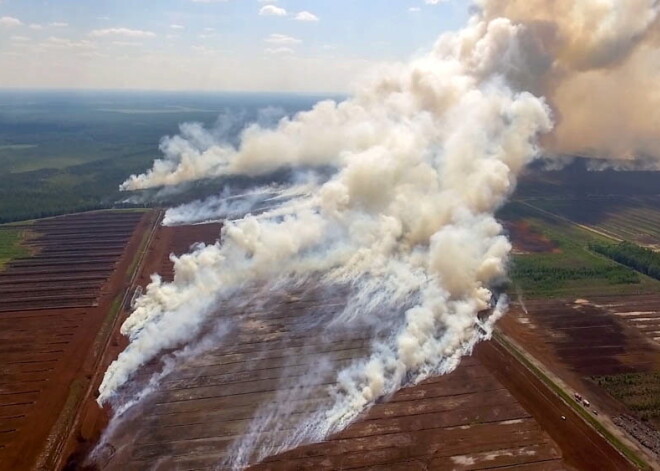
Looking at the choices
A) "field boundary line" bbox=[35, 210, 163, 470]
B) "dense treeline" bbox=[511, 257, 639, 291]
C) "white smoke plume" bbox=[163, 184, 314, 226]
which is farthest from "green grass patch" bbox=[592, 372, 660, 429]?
"white smoke plume" bbox=[163, 184, 314, 226]

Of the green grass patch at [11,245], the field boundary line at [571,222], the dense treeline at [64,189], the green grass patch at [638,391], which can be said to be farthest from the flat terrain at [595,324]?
the dense treeline at [64,189]

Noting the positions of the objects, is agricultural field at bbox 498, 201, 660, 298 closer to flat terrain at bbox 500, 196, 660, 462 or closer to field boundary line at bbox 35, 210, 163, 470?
flat terrain at bbox 500, 196, 660, 462

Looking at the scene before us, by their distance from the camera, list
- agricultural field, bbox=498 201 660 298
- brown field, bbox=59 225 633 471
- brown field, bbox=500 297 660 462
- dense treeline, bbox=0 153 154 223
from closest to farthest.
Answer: brown field, bbox=59 225 633 471 < brown field, bbox=500 297 660 462 < agricultural field, bbox=498 201 660 298 < dense treeline, bbox=0 153 154 223

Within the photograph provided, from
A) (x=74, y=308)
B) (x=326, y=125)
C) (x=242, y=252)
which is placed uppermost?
(x=326, y=125)

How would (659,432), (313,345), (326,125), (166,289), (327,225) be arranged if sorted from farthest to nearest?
1. (326,125)
2. (327,225)
3. (166,289)
4. (313,345)
5. (659,432)

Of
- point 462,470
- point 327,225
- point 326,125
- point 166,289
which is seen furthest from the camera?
point 326,125

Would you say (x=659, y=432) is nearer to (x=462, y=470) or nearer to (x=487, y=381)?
(x=487, y=381)

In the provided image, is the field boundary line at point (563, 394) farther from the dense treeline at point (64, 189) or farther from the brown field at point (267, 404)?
the dense treeline at point (64, 189)

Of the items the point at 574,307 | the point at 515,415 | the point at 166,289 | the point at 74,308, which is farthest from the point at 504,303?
the point at 74,308
